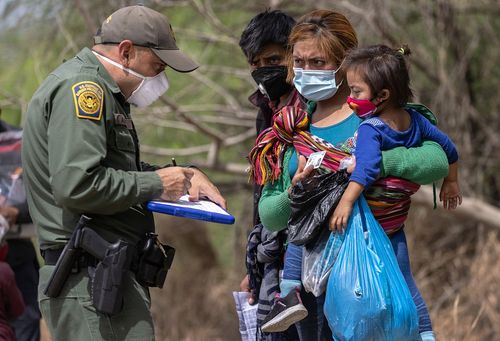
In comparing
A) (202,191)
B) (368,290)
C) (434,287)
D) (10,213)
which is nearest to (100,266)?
(202,191)

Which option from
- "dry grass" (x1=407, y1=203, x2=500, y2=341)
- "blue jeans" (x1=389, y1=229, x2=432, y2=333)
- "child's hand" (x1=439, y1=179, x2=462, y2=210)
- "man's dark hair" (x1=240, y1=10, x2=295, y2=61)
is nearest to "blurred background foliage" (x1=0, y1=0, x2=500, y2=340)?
"dry grass" (x1=407, y1=203, x2=500, y2=341)

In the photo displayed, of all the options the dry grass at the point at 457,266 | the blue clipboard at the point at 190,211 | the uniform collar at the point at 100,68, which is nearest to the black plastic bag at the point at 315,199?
the blue clipboard at the point at 190,211

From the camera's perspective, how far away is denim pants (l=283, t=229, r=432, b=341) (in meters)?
3.54

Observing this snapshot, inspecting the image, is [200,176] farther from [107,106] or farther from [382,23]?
[382,23]

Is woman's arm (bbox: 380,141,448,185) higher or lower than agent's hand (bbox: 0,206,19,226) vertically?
higher

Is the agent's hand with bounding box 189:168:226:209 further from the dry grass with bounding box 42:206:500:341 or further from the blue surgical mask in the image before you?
the dry grass with bounding box 42:206:500:341

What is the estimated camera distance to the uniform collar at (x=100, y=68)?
3525 mm

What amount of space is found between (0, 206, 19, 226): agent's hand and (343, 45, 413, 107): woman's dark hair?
2.49m

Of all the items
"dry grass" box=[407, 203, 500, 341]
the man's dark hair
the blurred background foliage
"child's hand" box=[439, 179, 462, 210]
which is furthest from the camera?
the blurred background foliage

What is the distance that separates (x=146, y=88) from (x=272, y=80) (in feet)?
1.88

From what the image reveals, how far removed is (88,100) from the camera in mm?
3363

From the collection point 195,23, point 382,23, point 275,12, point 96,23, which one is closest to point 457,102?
point 382,23

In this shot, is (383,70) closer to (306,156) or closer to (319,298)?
(306,156)

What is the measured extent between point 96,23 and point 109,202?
17.2ft
